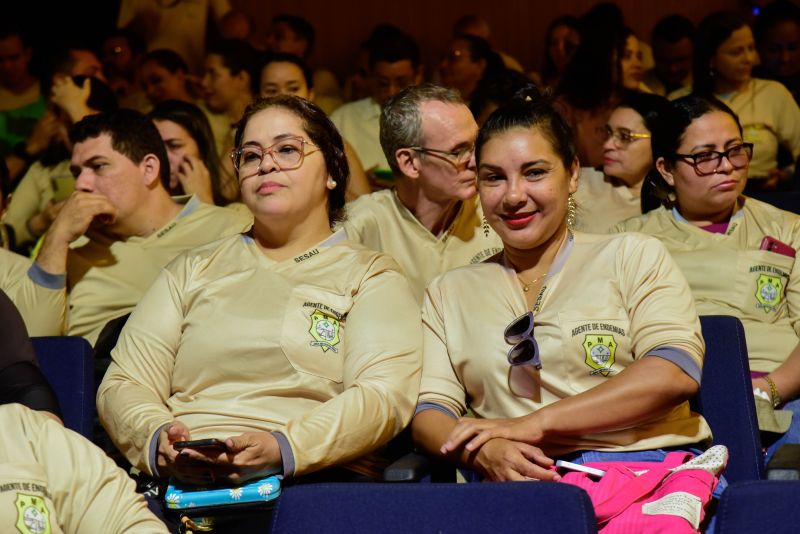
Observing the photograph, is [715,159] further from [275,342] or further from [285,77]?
[285,77]

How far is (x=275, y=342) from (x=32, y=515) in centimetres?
76

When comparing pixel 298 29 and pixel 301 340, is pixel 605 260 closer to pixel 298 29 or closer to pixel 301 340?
pixel 301 340

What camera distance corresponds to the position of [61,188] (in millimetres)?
4211

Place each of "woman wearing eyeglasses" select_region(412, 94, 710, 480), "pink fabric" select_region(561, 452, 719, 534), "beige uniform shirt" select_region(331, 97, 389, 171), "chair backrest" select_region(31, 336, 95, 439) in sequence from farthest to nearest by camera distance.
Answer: "beige uniform shirt" select_region(331, 97, 389, 171)
"chair backrest" select_region(31, 336, 95, 439)
"woman wearing eyeglasses" select_region(412, 94, 710, 480)
"pink fabric" select_region(561, 452, 719, 534)

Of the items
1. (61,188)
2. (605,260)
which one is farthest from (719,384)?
Answer: (61,188)

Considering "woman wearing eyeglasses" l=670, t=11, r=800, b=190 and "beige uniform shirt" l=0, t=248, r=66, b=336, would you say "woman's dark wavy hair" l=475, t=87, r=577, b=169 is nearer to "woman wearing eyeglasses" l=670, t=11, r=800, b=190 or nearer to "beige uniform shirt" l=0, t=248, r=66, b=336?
"beige uniform shirt" l=0, t=248, r=66, b=336

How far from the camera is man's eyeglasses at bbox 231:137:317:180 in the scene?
2.74 metres

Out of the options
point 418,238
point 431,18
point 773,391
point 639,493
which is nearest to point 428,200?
point 418,238

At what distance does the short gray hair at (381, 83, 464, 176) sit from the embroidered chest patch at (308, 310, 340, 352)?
2.59ft

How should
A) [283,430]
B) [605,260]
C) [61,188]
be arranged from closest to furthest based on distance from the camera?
[283,430] < [605,260] < [61,188]

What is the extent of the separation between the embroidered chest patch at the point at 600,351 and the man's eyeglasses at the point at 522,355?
10 cm

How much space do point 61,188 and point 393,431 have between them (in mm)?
2191

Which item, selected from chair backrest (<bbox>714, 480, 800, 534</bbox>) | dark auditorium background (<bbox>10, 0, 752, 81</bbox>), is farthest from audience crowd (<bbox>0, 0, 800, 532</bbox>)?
dark auditorium background (<bbox>10, 0, 752, 81</bbox>)

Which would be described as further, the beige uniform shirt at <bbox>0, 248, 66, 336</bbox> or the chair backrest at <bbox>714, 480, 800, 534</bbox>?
the beige uniform shirt at <bbox>0, 248, 66, 336</bbox>
